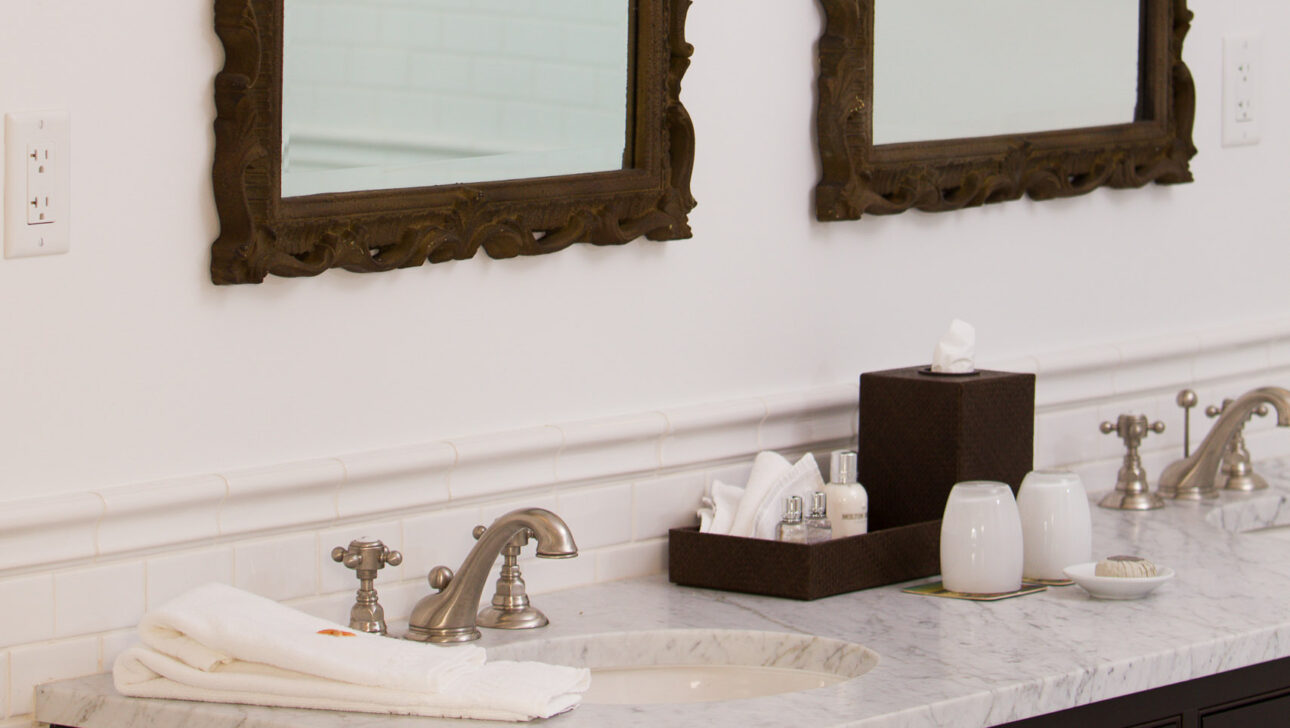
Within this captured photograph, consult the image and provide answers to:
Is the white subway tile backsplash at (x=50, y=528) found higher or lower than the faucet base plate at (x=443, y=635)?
higher

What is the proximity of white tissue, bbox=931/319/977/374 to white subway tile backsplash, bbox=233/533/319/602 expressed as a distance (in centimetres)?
84

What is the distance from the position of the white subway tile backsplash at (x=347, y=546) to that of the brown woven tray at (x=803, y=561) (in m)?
0.37

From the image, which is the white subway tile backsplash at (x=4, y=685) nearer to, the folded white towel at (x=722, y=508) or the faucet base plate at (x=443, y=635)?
the faucet base plate at (x=443, y=635)

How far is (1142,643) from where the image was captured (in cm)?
211

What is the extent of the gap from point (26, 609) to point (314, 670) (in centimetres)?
30

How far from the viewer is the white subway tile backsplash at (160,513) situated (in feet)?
6.39

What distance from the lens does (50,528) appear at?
190 cm

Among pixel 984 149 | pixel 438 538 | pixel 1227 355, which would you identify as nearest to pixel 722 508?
pixel 438 538

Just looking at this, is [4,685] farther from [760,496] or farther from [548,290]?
[760,496]

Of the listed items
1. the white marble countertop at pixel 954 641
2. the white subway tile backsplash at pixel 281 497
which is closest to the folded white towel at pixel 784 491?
the white marble countertop at pixel 954 641

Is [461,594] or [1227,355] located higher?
[1227,355]

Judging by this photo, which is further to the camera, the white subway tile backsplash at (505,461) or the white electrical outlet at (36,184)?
the white subway tile backsplash at (505,461)

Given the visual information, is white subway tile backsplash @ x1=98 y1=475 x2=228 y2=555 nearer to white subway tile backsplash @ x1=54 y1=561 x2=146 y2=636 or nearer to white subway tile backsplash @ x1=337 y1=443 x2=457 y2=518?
white subway tile backsplash @ x1=54 y1=561 x2=146 y2=636

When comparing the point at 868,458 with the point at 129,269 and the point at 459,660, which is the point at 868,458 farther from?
the point at 129,269
